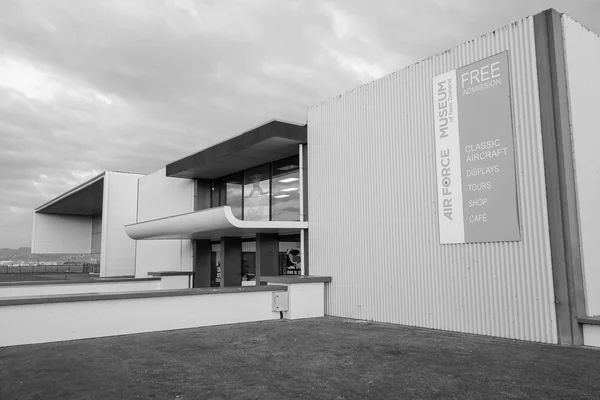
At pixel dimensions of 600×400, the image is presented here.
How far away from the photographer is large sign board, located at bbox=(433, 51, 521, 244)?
1078cm

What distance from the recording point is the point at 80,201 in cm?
3741

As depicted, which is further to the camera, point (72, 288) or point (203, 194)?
point (203, 194)

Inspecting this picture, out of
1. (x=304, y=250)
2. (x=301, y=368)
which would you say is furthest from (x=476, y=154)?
(x=304, y=250)

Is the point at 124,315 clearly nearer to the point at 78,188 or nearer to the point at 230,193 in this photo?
the point at 230,193

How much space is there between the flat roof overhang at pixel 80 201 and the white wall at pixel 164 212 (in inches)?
197

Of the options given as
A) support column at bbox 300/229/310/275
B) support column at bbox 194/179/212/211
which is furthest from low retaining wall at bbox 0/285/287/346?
support column at bbox 194/179/212/211

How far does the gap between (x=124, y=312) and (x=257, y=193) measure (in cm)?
937

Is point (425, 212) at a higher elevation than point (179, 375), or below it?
higher

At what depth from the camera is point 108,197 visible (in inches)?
1159

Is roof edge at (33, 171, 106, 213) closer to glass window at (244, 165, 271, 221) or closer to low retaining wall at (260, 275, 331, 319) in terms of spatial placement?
glass window at (244, 165, 271, 221)

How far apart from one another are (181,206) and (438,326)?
15838mm

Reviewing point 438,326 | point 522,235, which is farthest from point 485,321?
point 522,235

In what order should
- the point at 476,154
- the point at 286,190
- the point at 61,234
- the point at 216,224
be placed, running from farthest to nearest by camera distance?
the point at 61,234 < the point at 286,190 < the point at 216,224 < the point at 476,154

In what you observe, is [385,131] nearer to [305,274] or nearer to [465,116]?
[465,116]
